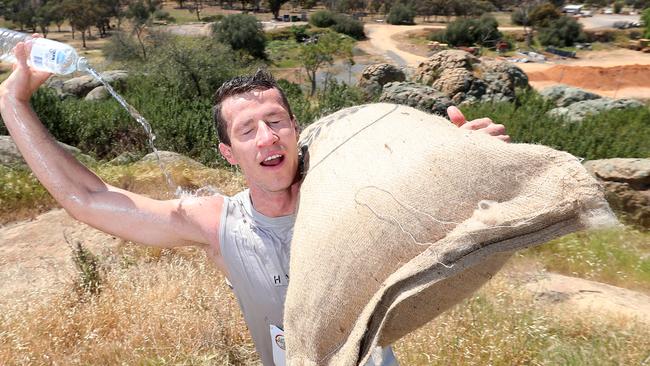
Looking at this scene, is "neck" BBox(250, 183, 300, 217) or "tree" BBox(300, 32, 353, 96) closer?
"neck" BBox(250, 183, 300, 217)

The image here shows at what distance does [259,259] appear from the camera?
1.76 m

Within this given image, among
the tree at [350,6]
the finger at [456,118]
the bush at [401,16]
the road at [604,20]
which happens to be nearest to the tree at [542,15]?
the road at [604,20]

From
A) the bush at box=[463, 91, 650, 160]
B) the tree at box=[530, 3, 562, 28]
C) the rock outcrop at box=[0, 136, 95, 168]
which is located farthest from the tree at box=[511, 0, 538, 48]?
the rock outcrop at box=[0, 136, 95, 168]

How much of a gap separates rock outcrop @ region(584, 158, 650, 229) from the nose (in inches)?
246

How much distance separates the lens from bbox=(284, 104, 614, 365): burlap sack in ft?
4.65

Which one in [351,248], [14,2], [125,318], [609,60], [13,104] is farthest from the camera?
[14,2]

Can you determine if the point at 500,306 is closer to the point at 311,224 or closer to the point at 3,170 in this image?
the point at 311,224

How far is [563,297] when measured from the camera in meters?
3.95

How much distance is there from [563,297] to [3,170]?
6214 millimetres

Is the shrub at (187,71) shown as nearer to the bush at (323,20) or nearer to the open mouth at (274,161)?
the open mouth at (274,161)

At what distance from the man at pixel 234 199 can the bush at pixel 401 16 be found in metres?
62.6

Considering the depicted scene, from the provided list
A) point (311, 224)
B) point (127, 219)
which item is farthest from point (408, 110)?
point (127, 219)

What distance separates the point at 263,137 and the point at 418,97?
505 inches

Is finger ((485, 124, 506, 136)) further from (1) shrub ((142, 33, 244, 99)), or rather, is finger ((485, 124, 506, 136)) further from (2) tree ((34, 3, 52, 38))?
(2) tree ((34, 3, 52, 38))
